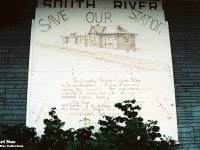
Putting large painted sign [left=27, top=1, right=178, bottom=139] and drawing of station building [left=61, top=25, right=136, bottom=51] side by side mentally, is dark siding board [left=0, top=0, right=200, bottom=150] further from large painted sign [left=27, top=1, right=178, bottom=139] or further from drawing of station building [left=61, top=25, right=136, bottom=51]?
drawing of station building [left=61, top=25, right=136, bottom=51]

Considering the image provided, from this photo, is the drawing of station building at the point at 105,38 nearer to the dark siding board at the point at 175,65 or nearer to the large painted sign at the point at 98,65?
the large painted sign at the point at 98,65

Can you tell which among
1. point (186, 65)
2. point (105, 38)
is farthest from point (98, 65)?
point (186, 65)

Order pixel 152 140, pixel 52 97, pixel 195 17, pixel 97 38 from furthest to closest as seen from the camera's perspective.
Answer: pixel 195 17, pixel 97 38, pixel 52 97, pixel 152 140

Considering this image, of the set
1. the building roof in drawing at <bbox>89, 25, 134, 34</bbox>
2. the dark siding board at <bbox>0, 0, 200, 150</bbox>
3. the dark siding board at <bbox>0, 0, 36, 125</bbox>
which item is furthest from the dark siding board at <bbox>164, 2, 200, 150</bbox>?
the dark siding board at <bbox>0, 0, 36, 125</bbox>

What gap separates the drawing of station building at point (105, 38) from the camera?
6.39 metres

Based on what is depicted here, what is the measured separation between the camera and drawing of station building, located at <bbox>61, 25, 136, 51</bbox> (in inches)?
252

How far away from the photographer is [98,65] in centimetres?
622

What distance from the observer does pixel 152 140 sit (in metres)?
5.46

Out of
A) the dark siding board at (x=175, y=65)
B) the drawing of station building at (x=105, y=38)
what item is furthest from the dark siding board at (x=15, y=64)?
the drawing of station building at (x=105, y=38)

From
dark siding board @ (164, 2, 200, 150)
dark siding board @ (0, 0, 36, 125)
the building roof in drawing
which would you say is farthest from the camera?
the building roof in drawing

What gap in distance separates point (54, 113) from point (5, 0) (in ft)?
7.40

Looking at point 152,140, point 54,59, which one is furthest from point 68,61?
point 152,140

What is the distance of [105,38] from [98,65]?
22.7 inches

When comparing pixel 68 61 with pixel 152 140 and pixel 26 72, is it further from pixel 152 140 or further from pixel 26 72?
pixel 152 140
